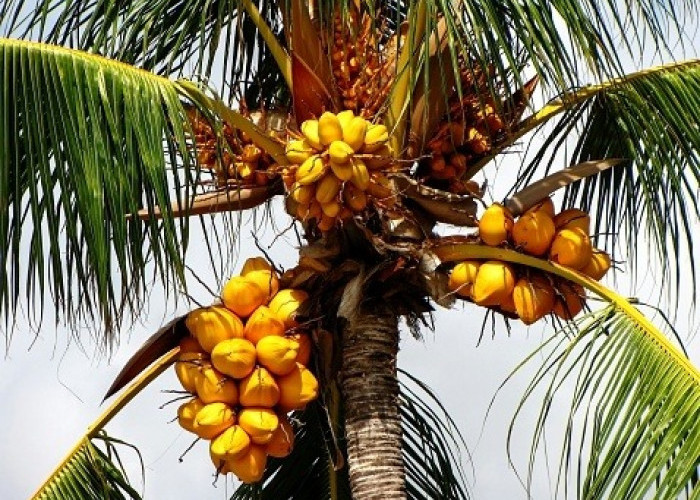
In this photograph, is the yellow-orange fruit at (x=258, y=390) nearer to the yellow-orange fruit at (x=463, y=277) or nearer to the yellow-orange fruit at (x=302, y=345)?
the yellow-orange fruit at (x=302, y=345)

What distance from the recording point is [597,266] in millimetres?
6945

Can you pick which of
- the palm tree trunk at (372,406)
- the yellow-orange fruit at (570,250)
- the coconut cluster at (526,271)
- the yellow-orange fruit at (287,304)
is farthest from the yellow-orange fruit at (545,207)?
the yellow-orange fruit at (287,304)

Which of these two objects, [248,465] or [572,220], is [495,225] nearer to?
[572,220]

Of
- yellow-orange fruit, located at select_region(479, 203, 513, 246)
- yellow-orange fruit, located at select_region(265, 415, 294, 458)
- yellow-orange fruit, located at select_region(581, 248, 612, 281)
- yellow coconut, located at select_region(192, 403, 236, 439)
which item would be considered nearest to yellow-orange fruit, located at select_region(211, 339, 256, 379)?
yellow coconut, located at select_region(192, 403, 236, 439)

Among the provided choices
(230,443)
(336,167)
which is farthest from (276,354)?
(336,167)

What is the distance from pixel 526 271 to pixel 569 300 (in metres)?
0.21

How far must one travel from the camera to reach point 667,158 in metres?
7.50

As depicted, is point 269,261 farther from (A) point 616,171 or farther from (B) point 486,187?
(A) point 616,171

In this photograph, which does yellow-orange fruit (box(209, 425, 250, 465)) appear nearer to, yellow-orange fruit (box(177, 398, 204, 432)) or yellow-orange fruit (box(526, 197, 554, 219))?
yellow-orange fruit (box(177, 398, 204, 432))

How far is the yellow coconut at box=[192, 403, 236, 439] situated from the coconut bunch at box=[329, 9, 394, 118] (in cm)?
135

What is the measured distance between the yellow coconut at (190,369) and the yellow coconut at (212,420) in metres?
0.14

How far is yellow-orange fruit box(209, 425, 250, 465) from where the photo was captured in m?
6.66

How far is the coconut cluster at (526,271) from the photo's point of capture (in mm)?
6746

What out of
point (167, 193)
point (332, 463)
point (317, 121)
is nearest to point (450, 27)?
point (317, 121)
